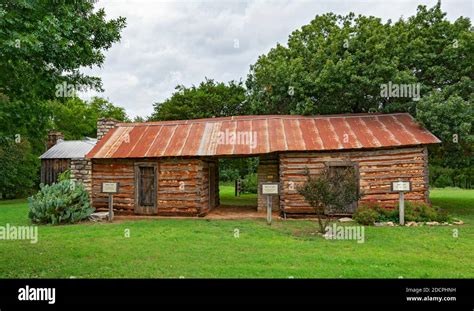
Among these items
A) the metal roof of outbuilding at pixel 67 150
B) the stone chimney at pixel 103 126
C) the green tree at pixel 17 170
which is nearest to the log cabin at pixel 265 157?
the stone chimney at pixel 103 126

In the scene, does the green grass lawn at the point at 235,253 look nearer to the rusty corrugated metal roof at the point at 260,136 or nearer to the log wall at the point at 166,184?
the log wall at the point at 166,184

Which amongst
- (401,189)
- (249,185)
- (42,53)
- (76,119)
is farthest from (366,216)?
(76,119)

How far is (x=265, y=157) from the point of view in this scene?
17547mm

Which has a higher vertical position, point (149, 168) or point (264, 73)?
point (264, 73)

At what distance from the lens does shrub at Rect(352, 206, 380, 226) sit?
42.3 ft

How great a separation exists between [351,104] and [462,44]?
5567mm

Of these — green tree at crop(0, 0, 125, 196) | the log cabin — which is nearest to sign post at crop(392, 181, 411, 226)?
the log cabin

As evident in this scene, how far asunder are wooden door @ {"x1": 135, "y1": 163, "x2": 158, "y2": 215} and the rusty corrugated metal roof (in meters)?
0.75

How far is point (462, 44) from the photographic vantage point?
1641 cm

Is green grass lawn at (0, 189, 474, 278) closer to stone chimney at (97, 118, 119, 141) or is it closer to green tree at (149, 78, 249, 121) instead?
stone chimney at (97, 118, 119, 141)

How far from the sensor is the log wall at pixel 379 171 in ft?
46.5

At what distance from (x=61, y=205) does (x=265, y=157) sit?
9258mm
